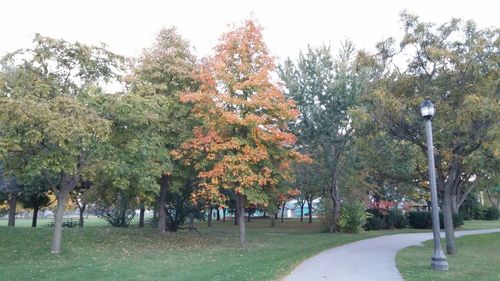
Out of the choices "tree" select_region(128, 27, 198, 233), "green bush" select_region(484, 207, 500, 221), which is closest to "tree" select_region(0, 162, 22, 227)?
"tree" select_region(128, 27, 198, 233)

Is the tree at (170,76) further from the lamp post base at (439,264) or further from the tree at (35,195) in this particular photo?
the lamp post base at (439,264)

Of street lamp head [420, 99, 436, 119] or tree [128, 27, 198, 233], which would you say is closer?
street lamp head [420, 99, 436, 119]

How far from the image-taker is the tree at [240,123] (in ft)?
58.3

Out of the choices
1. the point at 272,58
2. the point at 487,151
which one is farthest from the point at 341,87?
the point at 487,151

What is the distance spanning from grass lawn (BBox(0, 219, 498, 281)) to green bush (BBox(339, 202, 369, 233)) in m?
6.37

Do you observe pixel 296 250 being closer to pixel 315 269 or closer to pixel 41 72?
pixel 315 269

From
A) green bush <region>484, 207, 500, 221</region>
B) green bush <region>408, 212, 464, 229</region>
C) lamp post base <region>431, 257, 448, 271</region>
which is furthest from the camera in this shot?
green bush <region>484, 207, 500, 221</region>

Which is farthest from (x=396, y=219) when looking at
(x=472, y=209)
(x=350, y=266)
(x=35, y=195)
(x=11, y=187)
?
(x=11, y=187)

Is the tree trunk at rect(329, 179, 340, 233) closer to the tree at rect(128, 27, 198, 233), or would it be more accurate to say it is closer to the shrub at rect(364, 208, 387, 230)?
the shrub at rect(364, 208, 387, 230)

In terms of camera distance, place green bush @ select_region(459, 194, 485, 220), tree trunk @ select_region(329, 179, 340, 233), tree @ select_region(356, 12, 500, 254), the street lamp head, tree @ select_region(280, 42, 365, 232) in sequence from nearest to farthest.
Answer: the street lamp head → tree @ select_region(356, 12, 500, 254) → tree @ select_region(280, 42, 365, 232) → tree trunk @ select_region(329, 179, 340, 233) → green bush @ select_region(459, 194, 485, 220)

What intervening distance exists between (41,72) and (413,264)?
13677mm

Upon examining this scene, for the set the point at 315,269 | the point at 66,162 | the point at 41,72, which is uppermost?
the point at 41,72

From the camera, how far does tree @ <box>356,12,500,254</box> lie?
1517cm

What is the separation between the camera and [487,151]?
15.6 meters
